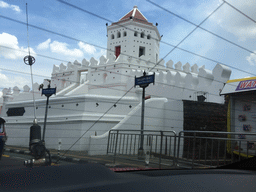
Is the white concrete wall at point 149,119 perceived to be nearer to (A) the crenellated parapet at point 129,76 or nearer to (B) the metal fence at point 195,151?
(A) the crenellated parapet at point 129,76

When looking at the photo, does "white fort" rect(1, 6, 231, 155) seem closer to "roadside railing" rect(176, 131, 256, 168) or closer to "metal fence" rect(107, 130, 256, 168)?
"metal fence" rect(107, 130, 256, 168)

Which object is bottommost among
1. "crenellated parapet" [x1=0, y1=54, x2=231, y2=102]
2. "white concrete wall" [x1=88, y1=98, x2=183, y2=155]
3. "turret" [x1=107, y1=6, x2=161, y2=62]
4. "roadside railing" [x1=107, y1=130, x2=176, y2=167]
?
"roadside railing" [x1=107, y1=130, x2=176, y2=167]

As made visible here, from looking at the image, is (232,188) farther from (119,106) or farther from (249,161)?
(119,106)

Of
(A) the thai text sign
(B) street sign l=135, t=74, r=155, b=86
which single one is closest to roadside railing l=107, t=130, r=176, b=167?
(B) street sign l=135, t=74, r=155, b=86

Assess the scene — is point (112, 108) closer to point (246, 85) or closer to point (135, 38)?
point (246, 85)

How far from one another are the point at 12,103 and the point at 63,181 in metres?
14.7

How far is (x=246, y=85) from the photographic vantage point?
6895 millimetres

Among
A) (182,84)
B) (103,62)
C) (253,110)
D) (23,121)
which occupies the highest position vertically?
(103,62)

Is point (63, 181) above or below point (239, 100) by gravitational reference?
below

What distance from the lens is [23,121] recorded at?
1205 cm

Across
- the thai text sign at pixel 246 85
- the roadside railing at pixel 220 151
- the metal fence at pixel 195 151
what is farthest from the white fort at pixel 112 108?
the thai text sign at pixel 246 85

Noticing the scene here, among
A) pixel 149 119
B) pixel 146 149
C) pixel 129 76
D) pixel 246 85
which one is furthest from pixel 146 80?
pixel 129 76

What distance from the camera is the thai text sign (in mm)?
6680

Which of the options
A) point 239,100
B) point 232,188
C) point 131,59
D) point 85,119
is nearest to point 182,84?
point 239,100
